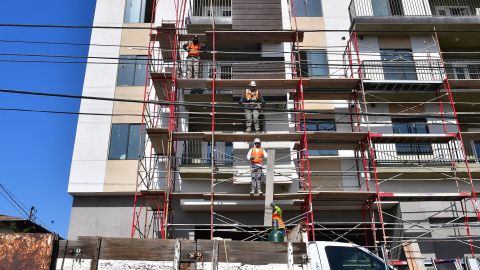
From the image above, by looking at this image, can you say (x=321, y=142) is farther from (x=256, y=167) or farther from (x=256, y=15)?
(x=256, y=15)

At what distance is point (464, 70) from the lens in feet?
65.7

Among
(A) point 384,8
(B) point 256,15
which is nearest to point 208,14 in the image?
(B) point 256,15

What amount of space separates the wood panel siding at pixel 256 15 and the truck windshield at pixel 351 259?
Result: 13.3 metres

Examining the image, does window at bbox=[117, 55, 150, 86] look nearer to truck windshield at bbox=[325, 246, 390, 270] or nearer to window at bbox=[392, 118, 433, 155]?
window at bbox=[392, 118, 433, 155]

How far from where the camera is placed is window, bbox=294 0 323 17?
21.8 m

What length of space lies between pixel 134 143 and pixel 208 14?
7.35 meters

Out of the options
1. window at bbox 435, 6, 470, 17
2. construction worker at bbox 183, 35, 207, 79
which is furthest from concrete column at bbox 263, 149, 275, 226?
window at bbox 435, 6, 470, 17

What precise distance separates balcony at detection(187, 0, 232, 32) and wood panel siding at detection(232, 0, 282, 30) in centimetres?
44

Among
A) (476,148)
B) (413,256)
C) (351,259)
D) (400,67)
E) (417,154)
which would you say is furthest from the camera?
(400,67)

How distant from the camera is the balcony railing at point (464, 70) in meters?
19.7

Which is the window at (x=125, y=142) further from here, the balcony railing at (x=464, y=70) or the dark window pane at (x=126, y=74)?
the balcony railing at (x=464, y=70)

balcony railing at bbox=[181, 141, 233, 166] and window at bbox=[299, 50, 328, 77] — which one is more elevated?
window at bbox=[299, 50, 328, 77]

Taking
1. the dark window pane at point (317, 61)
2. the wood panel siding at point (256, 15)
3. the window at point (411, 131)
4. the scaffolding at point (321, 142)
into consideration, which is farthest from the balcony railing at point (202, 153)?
the window at point (411, 131)

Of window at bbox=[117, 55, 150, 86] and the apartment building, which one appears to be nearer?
the apartment building
